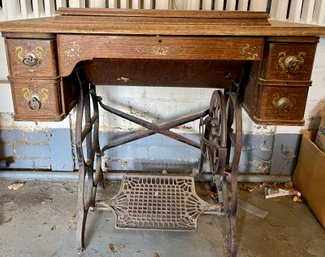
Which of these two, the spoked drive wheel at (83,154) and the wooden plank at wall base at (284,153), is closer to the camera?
the spoked drive wheel at (83,154)

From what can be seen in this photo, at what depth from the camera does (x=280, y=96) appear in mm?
1365

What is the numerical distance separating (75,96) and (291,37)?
3.15 ft

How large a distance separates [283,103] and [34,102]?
3.21 feet

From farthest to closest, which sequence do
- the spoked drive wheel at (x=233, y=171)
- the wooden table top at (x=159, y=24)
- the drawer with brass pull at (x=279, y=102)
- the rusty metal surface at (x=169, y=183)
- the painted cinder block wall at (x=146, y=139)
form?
the painted cinder block wall at (x=146, y=139) < the rusty metal surface at (x=169, y=183) < the spoked drive wheel at (x=233, y=171) < the drawer with brass pull at (x=279, y=102) < the wooden table top at (x=159, y=24)

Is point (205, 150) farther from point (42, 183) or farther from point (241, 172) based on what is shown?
point (42, 183)

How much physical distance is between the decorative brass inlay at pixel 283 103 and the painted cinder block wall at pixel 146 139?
0.86 m

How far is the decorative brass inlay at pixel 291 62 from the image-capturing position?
4.26ft

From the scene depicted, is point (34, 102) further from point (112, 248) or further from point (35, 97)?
point (112, 248)

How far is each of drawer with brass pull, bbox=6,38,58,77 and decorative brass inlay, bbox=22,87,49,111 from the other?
6 centimetres

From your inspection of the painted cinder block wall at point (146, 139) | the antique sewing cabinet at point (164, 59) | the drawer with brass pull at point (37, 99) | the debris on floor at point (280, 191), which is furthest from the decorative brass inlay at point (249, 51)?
the debris on floor at point (280, 191)

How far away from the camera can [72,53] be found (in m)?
1.29

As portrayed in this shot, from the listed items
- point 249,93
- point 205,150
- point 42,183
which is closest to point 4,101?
point 42,183

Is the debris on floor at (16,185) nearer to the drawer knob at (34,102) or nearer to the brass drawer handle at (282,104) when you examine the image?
the drawer knob at (34,102)

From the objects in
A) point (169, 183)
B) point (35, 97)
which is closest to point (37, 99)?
point (35, 97)
